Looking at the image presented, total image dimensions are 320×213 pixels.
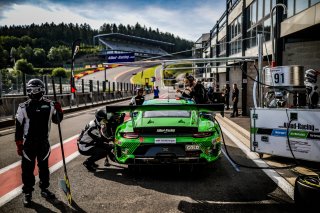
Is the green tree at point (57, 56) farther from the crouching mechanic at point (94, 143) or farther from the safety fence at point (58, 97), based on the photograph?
the crouching mechanic at point (94, 143)

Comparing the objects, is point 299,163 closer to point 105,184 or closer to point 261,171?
point 261,171

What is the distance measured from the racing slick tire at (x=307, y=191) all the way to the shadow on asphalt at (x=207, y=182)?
415mm

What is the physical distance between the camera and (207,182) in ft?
16.8

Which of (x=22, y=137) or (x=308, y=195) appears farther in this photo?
(x=22, y=137)

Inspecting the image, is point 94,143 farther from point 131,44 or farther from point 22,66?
point 131,44

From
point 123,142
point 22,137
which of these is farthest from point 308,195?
point 22,137

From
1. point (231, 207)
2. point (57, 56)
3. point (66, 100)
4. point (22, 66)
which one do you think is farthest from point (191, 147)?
point (57, 56)

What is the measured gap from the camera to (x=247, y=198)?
434 centimetres

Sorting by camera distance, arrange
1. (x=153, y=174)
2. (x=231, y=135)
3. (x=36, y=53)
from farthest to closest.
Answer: (x=36, y=53) → (x=231, y=135) → (x=153, y=174)

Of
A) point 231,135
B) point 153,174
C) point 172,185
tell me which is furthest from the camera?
point 231,135

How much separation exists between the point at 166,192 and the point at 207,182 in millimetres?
875

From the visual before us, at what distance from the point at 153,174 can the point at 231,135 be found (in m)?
5.27

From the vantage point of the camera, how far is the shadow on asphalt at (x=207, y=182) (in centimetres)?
444

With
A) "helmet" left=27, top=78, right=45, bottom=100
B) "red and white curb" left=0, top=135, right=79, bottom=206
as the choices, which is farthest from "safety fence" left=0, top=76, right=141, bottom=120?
"red and white curb" left=0, top=135, right=79, bottom=206
